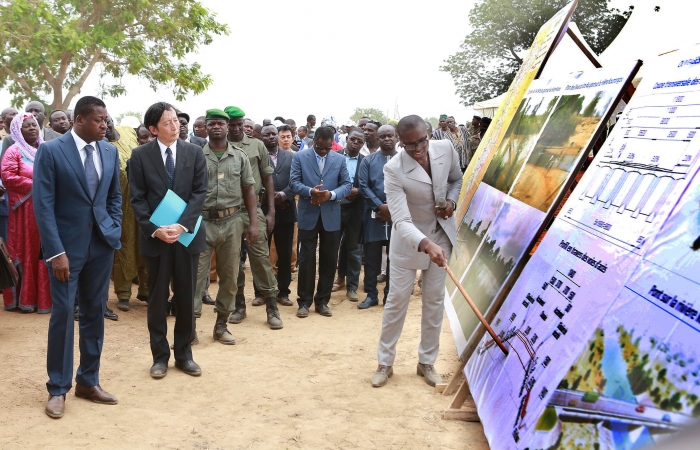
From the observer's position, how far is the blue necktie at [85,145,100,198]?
433 centimetres

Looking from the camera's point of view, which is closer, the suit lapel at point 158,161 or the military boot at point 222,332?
the suit lapel at point 158,161

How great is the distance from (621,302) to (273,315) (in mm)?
4791

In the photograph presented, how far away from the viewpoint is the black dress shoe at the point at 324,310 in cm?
738

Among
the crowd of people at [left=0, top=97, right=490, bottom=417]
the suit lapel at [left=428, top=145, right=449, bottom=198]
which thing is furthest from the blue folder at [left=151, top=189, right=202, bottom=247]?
the suit lapel at [left=428, top=145, right=449, bottom=198]

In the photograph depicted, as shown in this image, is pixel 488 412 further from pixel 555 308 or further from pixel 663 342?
pixel 663 342

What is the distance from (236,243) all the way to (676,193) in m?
4.28

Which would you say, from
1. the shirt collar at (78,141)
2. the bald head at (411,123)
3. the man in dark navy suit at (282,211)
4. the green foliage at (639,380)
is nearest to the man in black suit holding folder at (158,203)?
→ the shirt collar at (78,141)

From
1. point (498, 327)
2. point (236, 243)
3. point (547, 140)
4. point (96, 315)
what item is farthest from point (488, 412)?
point (236, 243)

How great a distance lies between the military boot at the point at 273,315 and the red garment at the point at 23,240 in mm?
2416

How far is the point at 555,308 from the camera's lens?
3127mm

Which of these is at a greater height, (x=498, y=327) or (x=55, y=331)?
(x=498, y=327)

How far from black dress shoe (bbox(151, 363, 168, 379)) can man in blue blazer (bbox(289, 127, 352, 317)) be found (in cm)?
230

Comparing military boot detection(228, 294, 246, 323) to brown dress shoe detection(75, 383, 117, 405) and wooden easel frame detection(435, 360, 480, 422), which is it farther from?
wooden easel frame detection(435, 360, 480, 422)

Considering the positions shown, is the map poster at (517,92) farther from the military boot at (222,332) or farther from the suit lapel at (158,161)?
the suit lapel at (158,161)
